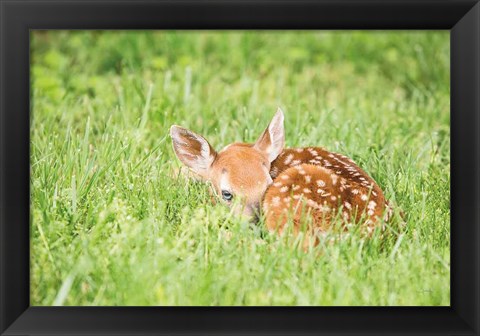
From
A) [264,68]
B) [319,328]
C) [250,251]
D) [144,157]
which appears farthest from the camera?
[264,68]

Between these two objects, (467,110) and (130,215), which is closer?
(467,110)

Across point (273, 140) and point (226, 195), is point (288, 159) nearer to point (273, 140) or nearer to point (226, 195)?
point (273, 140)

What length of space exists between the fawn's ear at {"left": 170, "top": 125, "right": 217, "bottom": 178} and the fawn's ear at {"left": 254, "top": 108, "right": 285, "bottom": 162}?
0.67 feet

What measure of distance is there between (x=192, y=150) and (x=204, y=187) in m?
0.16

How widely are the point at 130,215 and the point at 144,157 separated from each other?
433 millimetres

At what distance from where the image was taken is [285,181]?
11.8 ft

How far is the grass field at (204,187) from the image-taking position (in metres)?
3.29

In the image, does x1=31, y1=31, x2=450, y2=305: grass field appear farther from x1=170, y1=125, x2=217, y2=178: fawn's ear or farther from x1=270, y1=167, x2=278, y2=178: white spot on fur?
x1=270, y1=167, x2=278, y2=178: white spot on fur

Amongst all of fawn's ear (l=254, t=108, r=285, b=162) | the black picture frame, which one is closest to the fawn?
fawn's ear (l=254, t=108, r=285, b=162)

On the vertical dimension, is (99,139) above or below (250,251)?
above

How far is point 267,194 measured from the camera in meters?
3.58
